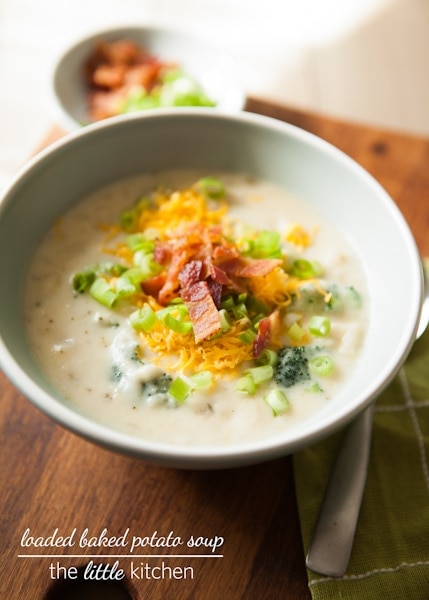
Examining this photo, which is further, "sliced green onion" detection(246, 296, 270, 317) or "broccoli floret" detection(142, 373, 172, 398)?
"sliced green onion" detection(246, 296, 270, 317)

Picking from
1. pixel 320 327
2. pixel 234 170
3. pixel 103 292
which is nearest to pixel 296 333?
pixel 320 327

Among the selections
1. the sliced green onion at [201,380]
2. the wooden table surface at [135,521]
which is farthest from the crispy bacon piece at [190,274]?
the wooden table surface at [135,521]

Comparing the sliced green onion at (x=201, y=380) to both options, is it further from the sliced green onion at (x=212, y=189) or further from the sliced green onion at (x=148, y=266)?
the sliced green onion at (x=212, y=189)

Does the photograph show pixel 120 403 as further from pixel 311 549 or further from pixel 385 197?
pixel 385 197

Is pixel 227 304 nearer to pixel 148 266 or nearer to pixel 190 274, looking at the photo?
pixel 190 274

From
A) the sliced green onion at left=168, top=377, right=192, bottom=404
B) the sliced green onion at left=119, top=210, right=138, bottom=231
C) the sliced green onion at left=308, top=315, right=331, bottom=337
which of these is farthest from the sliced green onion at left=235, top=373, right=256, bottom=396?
the sliced green onion at left=119, top=210, right=138, bottom=231

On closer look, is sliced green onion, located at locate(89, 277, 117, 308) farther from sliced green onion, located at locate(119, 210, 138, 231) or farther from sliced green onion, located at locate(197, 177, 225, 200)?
sliced green onion, located at locate(197, 177, 225, 200)
